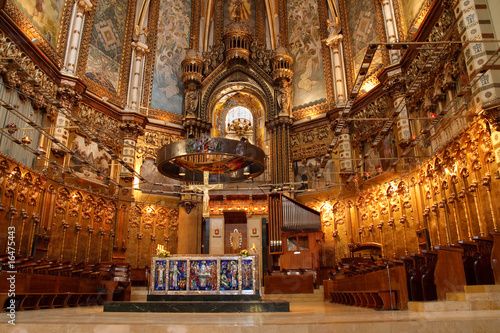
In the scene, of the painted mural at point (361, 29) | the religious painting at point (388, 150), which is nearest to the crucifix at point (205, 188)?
the religious painting at point (388, 150)

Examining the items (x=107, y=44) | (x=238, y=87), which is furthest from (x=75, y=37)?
(x=238, y=87)

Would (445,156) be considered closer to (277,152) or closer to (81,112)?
(277,152)

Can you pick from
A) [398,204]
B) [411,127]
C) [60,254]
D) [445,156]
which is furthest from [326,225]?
[60,254]

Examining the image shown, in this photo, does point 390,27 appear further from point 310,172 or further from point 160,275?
point 160,275

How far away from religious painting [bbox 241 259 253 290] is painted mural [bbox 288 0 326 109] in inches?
505

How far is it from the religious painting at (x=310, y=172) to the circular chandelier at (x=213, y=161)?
5952 millimetres

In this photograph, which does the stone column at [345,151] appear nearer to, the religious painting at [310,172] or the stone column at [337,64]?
the religious painting at [310,172]

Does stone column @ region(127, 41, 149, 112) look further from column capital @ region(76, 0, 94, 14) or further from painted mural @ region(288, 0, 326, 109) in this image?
painted mural @ region(288, 0, 326, 109)

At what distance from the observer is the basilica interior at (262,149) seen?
1053 cm

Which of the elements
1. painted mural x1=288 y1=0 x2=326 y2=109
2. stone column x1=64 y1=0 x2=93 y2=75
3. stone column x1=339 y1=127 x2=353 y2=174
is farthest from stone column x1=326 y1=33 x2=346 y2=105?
stone column x1=64 y1=0 x2=93 y2=75

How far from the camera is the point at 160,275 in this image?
39.5ft

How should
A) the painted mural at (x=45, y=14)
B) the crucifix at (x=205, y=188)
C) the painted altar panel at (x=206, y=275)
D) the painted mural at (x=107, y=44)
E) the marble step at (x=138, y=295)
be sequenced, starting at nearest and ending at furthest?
1. the painted altar panel at (x=206, y=275)
2. the crucifix at (x=205, y=188)
3. the painted mural at (x=45, y=14)
4. the marble step at (x=138, y=295)
5. the painted mural at (x=107, y=44)

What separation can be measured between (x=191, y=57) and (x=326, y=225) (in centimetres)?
1247

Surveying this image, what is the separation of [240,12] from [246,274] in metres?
19.6
